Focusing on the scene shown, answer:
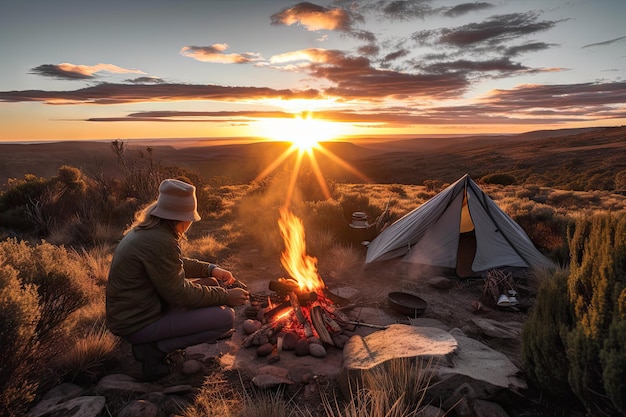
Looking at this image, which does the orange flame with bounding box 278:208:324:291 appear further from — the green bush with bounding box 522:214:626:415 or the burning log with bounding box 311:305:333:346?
the green bush with bounding box 522:214:626:415

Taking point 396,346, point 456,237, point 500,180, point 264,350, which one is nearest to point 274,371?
point 264,350

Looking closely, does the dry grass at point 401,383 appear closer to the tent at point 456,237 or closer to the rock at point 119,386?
the rock at point 119,386

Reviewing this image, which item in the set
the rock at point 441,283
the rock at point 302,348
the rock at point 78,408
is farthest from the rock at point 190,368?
the rock at point 441,283

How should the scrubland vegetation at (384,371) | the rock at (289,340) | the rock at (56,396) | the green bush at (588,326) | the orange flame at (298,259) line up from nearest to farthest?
1. the green bush at (588,326)
2. the scrubland vegetation at (384,371)
3. the rock at (56,396)
4. the rock at (289,340)
5. the orange flame at (298,259)

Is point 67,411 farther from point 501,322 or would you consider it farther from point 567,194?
point 567,194

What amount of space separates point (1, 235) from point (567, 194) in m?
25.2

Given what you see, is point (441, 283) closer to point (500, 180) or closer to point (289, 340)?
point (289, 340)

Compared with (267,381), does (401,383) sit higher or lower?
higher

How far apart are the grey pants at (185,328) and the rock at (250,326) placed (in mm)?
1056

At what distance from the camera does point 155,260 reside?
3279mm

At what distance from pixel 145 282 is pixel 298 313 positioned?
239 centimetres

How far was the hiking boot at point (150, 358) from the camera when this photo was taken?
3.67 metres

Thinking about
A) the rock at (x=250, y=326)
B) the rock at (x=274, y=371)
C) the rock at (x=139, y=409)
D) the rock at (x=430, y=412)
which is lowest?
the rock at (x=250, y=326)

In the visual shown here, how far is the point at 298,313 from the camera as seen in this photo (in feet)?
17.0
